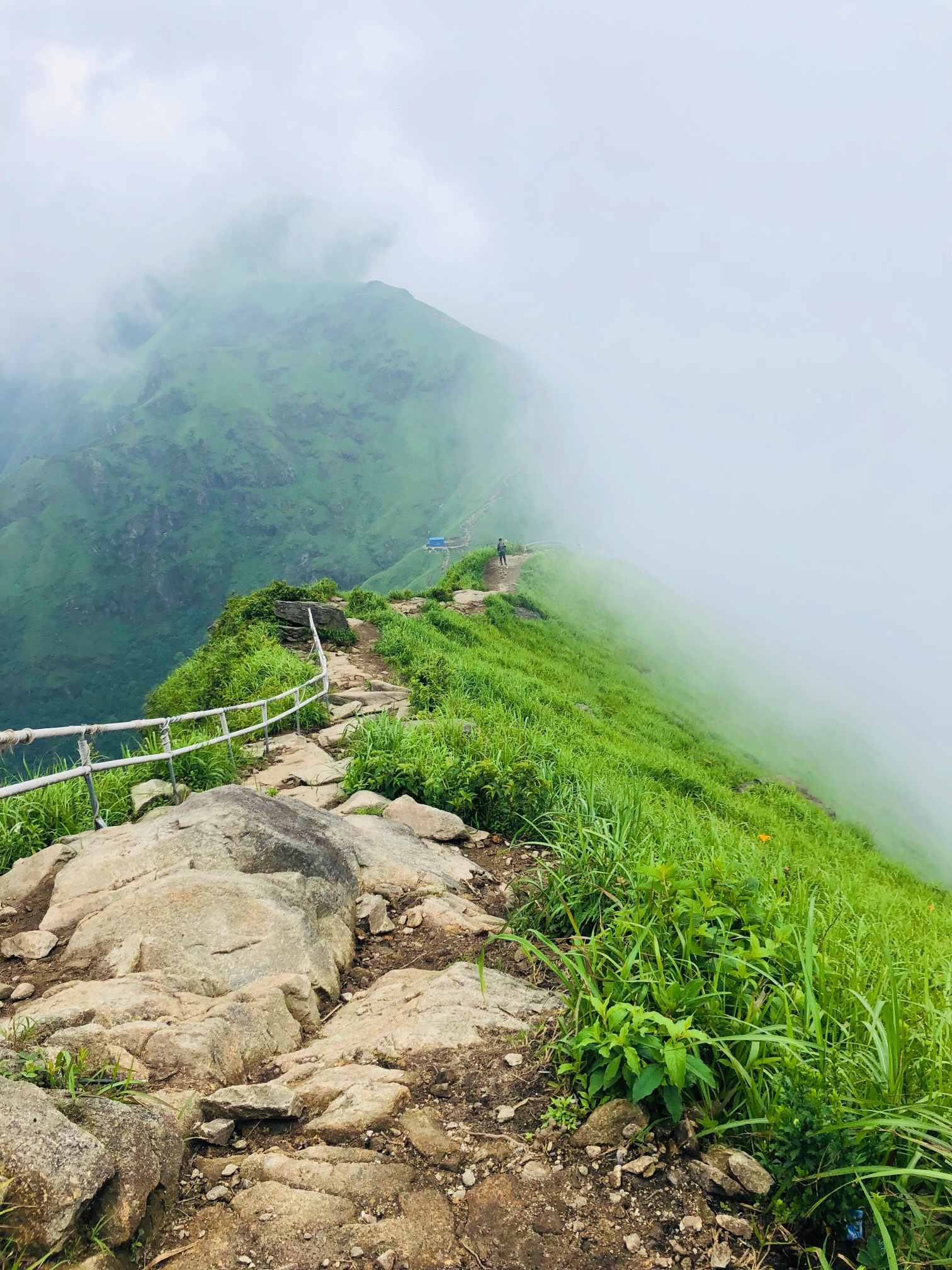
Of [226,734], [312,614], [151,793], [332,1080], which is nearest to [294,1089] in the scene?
[332,1080]

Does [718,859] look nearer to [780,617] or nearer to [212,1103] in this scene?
[212,1103]

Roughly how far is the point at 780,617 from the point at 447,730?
69.8 m

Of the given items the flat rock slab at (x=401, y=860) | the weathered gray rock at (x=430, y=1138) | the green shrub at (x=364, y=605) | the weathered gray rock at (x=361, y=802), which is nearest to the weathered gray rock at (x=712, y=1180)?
the weathered gray rock at (x=430, y=1138)

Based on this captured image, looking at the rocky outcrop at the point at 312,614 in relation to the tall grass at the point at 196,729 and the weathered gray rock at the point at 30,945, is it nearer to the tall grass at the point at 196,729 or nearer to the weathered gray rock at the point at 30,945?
the tall grass at the point at 196,729

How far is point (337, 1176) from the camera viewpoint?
288 centimetres

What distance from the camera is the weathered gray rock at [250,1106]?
325 cm

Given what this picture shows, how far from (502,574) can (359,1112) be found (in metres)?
42.0

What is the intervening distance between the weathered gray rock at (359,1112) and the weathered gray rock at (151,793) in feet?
16.5

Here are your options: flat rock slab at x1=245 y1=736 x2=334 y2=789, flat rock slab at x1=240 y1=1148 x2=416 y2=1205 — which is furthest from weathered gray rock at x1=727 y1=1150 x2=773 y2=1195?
A: flat rock slab at x1=245 y1=736 x2=334 y2=789

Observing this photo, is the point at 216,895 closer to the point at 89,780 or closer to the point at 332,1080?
the point at 332,1080

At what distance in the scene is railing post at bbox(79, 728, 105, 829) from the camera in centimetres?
642

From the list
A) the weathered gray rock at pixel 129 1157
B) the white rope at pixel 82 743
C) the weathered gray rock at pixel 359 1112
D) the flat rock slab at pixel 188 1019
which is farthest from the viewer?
the white rope at pixel 82 743

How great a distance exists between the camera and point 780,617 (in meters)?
72.4

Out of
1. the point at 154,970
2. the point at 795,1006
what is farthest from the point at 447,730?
the point at 795,1006
